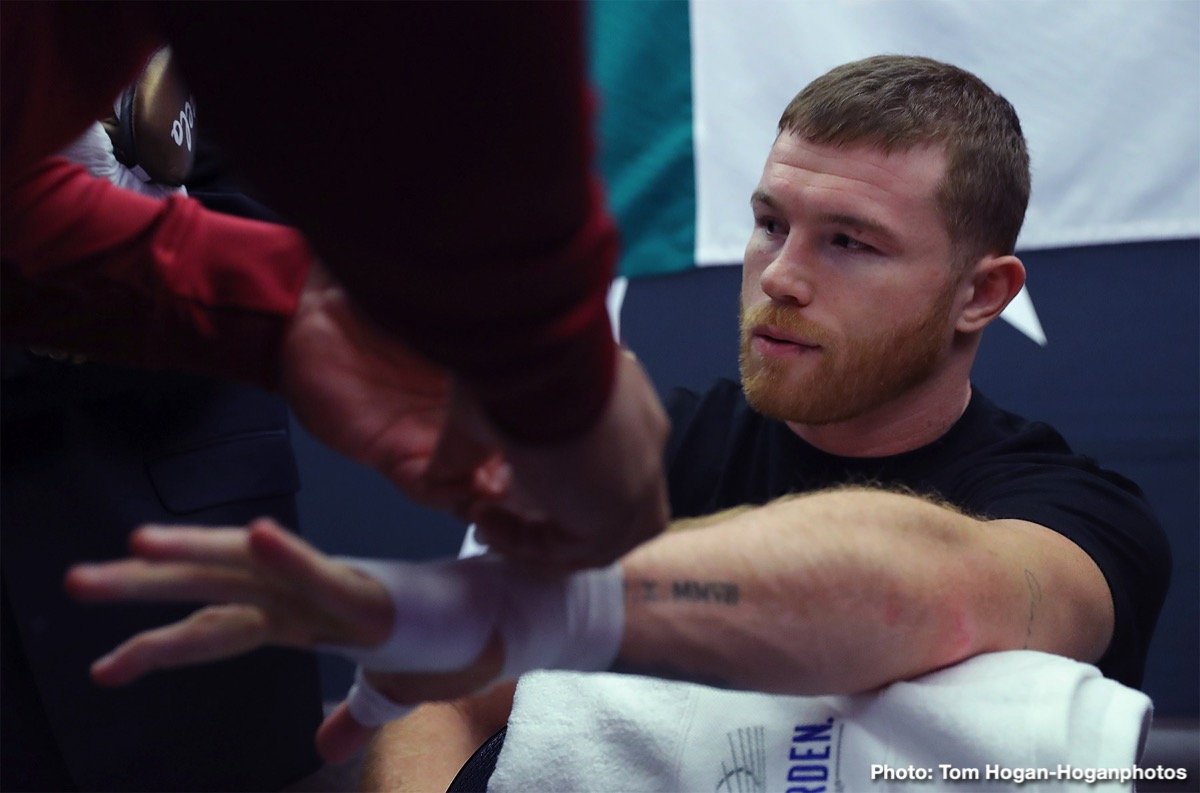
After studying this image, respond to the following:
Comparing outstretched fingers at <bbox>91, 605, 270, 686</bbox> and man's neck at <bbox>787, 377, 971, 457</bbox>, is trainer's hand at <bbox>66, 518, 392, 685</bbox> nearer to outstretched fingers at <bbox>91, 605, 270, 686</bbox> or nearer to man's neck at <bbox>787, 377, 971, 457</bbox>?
outstretched fingers at <bbox>91, 605, 270, 686</bbox>

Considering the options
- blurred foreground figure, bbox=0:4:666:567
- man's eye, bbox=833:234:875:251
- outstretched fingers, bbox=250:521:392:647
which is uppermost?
blurred foreground figure, bbox=0:4:666:567

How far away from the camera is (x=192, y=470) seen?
1378 mm

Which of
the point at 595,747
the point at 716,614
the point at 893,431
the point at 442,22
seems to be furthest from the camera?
the point at 893,431

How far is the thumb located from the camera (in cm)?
69

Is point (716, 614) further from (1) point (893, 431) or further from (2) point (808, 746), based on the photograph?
(1) point (893, 431)

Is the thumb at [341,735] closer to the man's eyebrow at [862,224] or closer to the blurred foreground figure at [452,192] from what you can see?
the blurred foreground figure at [452,192]

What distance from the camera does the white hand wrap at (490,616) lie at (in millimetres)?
587

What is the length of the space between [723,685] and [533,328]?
395 millimetres

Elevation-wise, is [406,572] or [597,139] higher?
[597,139]

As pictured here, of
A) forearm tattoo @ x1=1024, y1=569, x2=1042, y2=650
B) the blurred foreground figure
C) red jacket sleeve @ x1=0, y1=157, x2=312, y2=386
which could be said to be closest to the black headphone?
red jacket sleeve @ x1=0, y1=157, x2=312, y2=386

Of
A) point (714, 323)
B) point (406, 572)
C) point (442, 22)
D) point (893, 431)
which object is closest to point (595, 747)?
point (406, 572)

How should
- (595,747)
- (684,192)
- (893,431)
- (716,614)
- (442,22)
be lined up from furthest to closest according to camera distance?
(684,192) < (893,431) < (595,747) < (716,614) < (442,22)

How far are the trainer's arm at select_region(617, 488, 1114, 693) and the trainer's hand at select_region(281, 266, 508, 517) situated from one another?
0.15 metres

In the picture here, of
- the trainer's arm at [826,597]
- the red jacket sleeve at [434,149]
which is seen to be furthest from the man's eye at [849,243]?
the red jacket sleeve at [434,149]
